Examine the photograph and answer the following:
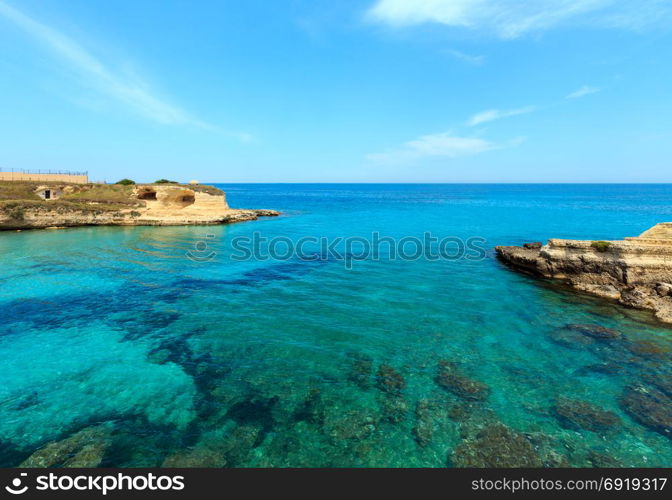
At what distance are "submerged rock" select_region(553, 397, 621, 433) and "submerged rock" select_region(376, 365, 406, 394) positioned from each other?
14.8 ft

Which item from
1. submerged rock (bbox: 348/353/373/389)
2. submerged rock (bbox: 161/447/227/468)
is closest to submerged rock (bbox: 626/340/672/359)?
submerged rock (bbox: 348/353/373/389)

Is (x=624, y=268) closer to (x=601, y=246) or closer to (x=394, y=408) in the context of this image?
(x=601, y=246)

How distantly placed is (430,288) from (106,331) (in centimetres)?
1802

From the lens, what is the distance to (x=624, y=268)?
2012 centimetres

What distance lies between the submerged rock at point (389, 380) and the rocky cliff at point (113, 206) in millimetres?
48625

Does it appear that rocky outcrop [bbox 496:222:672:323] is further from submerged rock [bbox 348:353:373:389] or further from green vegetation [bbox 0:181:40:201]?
green vegetation [bbox 0:181:40:201]

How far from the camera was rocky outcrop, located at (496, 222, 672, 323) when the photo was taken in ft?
60.2

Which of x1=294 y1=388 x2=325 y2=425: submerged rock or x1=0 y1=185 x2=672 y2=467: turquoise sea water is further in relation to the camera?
x1=294 y1=388 x2=325 y2=425: submerged rock

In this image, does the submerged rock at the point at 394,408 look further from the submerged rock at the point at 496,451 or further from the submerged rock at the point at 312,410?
the submerged rock at the point at 312,410

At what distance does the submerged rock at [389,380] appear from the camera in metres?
10.4

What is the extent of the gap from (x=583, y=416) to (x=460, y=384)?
335cm

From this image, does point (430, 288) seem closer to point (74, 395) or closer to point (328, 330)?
point (328, 330)

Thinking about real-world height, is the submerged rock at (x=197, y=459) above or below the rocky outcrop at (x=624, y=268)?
below

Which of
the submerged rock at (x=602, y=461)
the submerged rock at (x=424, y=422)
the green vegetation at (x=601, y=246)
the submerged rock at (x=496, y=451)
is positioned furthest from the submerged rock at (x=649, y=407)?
the green vegetation at (x=601, y=246)
